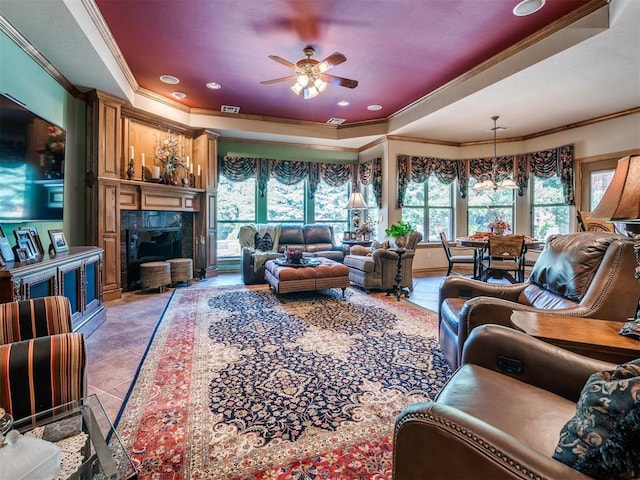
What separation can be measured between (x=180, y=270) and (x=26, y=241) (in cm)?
262

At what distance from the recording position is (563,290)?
2162mm

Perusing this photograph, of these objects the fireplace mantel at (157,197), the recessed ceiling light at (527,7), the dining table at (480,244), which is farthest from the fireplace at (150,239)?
the recessed ceiling light at (527,7)

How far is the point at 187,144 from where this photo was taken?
6059 mm

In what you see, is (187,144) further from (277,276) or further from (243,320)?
(243,320)

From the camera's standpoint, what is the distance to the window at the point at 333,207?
25.0ft

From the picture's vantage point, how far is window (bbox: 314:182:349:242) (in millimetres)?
7629

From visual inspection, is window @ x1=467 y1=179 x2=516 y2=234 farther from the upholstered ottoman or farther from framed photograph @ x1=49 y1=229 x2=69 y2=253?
framed photograph @ x1=49 y1=229 x2=69 y2=253

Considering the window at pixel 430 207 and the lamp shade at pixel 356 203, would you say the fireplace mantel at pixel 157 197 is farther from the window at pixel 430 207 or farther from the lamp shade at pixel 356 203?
the window at pixel 430 207

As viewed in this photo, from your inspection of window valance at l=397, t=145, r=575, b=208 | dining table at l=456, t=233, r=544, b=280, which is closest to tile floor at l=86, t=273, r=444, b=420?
dining table at l=456, t=233, r=544, b=280

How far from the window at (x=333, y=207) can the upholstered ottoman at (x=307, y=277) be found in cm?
317

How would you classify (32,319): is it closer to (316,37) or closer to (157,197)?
(316,37)

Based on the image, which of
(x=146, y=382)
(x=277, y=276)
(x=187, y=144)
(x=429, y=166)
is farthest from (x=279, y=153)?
(x=146, y=382)

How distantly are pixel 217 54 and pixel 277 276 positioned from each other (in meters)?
2.83

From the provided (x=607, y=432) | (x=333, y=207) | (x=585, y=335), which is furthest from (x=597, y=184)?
(x=607, y=432)
